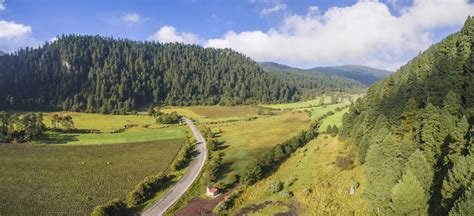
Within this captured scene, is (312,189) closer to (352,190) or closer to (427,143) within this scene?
(352,190)

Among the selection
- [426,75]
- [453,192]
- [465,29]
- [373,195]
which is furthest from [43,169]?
[465,29]

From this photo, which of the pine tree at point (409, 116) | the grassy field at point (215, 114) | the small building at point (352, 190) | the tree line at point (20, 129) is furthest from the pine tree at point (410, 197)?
the grassy field at point (215, 114)

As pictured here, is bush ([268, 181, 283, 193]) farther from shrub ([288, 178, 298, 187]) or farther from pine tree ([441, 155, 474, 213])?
pine tree ([441, 155, 474, 213])

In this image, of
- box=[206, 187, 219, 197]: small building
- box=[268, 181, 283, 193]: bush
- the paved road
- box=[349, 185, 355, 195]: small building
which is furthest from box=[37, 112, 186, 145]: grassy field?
box=[349, 185, 355, 195]: small building

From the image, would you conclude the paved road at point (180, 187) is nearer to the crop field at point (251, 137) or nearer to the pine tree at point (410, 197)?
the crop field at point (251, 137)

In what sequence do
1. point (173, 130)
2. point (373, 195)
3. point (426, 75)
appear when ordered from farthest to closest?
point (173, 130) < point (426, 75) < point (373, 195)

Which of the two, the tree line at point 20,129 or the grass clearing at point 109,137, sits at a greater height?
the tree line at point 20,129

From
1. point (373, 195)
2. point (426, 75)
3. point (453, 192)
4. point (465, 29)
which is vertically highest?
point (465, 29)

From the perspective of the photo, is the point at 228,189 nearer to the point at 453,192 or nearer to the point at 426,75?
the point at 453,192
